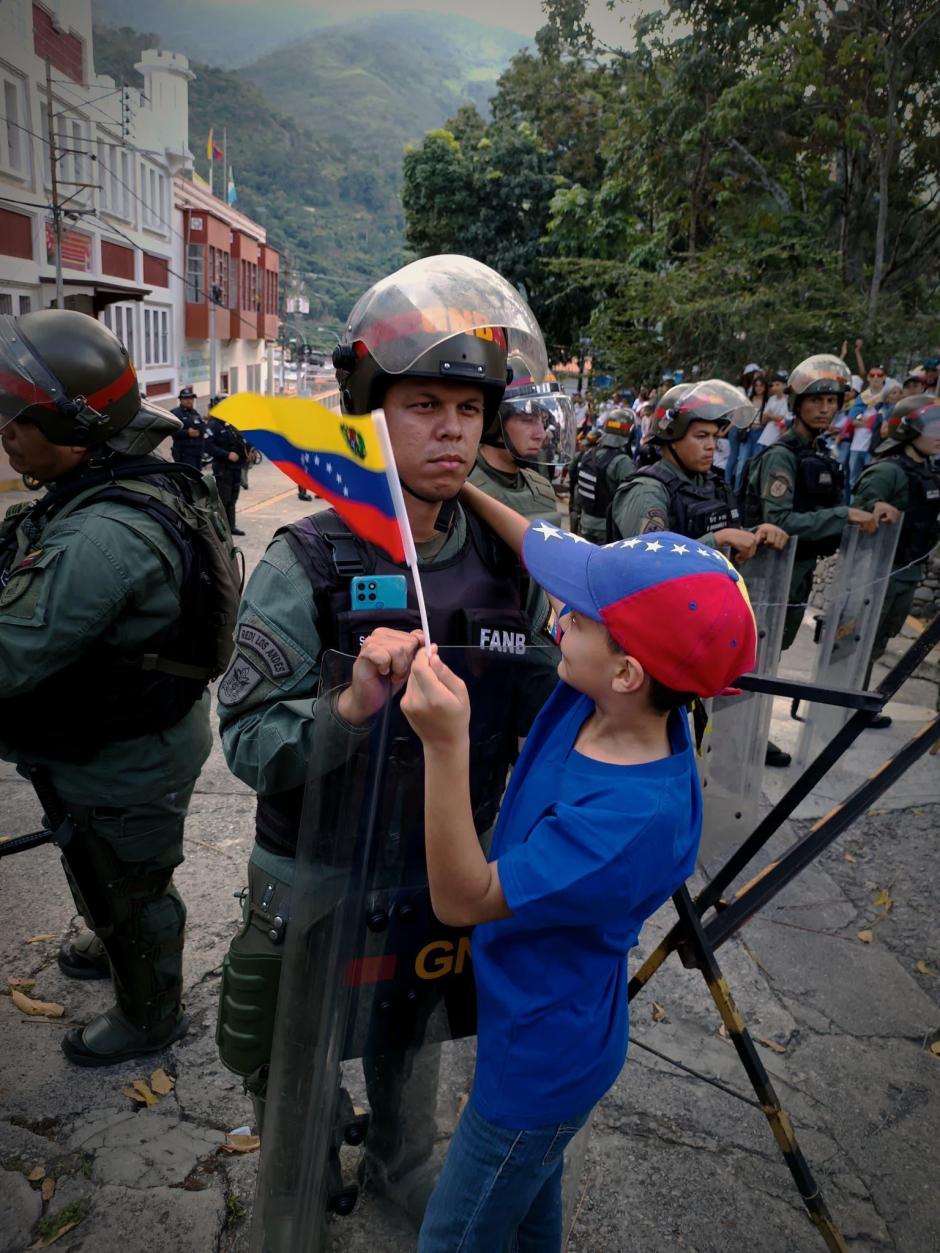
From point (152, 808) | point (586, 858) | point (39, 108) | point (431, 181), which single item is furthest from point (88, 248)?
point (586, 858)

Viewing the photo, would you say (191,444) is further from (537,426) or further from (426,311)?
(426,311)

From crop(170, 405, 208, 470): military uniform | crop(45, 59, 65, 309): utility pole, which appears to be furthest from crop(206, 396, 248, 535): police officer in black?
crop(45, 59, 65, 309): utility pole

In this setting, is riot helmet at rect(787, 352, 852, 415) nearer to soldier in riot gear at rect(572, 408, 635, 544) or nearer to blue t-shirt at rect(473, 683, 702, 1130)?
soldier in riot gear at rect(572, 408, 635, 544)

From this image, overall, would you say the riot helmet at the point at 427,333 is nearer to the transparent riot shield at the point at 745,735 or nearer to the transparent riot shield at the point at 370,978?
the transparent riot shield at the point at 370,978

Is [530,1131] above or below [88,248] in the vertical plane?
below

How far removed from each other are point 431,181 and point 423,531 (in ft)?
87.5

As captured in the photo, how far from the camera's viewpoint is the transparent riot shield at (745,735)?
3.94 metres

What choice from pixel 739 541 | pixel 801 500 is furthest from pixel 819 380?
pixel 739 541

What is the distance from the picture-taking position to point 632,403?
57.7 feet

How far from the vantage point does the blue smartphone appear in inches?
62.2

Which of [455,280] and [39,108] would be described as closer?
[455,280]

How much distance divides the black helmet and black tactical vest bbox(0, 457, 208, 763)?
13 centimetres

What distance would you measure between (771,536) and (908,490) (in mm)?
2124

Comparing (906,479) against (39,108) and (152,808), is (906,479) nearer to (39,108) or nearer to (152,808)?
(152,808)
